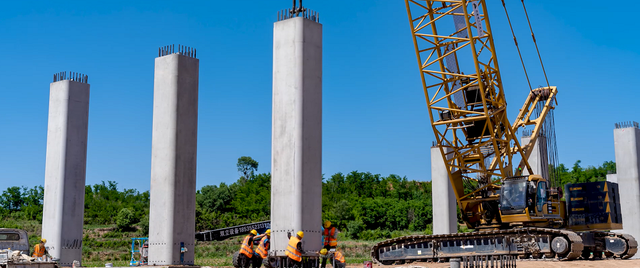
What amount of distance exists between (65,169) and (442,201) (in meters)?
14.8

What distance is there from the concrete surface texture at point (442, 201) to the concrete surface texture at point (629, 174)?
929cm

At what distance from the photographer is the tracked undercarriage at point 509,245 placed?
19.2 m

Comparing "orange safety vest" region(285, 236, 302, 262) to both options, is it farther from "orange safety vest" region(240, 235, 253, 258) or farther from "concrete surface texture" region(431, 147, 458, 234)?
"concrete surface texture" region(431, 147, 458, 234)

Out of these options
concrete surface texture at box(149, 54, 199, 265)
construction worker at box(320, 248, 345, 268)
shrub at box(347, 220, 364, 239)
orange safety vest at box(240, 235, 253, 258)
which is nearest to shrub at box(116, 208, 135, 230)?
shrub at box(347, 220, 364, 239)

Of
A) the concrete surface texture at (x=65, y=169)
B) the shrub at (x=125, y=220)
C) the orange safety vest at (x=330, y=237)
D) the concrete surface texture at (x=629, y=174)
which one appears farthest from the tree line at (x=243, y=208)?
the orange safety vest at (x=330, y=237)

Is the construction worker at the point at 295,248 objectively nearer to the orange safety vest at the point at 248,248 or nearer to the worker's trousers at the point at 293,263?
the worker's trousers at the point at 293,263

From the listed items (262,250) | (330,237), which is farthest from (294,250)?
(330,237)

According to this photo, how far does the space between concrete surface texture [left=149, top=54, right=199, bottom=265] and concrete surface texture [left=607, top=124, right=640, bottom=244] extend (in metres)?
21.4

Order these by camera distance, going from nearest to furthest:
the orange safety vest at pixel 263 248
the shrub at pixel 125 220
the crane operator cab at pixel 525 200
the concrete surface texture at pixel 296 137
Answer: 1. the orange safety vest at pixel 263 248
2. the concrete surface texture at pixel 296 137
3. the crane operator cab at pixel 525 200
4. the shrub at pixel 125 220

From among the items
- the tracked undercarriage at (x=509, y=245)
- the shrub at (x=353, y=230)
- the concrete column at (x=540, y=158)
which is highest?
the concrete column at (x=540, y=158)

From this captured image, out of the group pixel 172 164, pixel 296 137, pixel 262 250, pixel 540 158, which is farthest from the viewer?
pixel 540 158

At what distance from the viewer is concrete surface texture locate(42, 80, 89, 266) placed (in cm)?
2161

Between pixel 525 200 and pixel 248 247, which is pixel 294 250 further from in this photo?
pixel 525 200

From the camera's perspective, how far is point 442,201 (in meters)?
27.4
